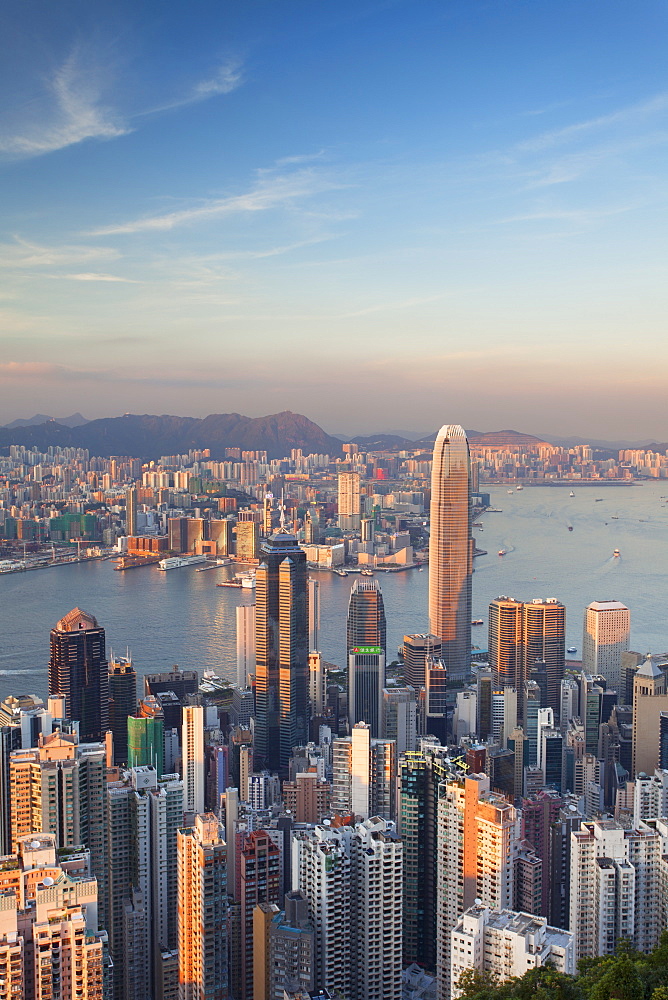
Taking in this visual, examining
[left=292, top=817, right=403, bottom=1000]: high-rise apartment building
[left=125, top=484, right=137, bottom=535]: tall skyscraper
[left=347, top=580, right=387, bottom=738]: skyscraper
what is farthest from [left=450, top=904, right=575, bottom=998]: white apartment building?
[left=125, top=484, right=137, bottom=535]: tall skyscraper

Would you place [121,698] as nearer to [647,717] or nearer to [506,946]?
[647,717]

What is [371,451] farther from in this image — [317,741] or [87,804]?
[87,804]

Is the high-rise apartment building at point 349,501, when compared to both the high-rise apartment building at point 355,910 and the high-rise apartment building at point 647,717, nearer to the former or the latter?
the high-rise apartment building at point 647,717

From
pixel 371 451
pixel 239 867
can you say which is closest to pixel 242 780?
pixel 239 867

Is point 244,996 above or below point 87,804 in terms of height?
below

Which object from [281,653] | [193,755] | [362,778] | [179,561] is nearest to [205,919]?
[362,778]

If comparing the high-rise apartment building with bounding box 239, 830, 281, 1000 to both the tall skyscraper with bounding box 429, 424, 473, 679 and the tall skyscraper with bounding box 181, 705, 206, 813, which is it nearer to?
the tall skyscraper with bounding box 181, 705, 206, 813
